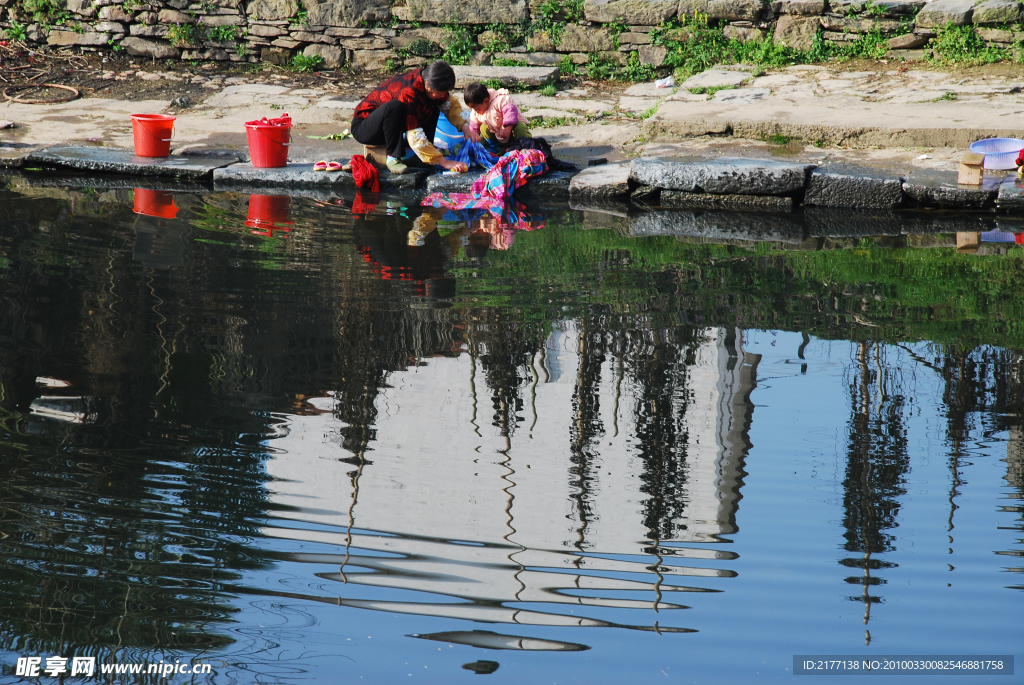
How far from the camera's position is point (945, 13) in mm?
8852

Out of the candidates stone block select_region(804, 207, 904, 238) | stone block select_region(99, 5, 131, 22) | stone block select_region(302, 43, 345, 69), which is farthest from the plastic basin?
stone block select_region(99, 5, 131, 22)

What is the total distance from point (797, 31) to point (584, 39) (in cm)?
230

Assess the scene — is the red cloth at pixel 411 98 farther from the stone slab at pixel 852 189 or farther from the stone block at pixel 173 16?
the stone block at pixel 173 16

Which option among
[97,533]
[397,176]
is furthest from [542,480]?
[397,176]

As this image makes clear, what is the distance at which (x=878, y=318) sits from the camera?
165 inches

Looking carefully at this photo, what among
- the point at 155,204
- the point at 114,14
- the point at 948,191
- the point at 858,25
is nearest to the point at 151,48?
the point at 114,14

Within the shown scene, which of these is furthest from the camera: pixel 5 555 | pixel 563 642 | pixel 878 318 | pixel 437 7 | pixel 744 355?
pixel 437 7

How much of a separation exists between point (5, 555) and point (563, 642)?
153 centimetres

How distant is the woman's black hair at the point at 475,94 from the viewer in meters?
6.54

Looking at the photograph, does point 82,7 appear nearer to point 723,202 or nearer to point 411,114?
point 411,114

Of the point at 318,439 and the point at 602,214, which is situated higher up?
the point at 602,214

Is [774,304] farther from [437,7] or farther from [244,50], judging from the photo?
[244,50]

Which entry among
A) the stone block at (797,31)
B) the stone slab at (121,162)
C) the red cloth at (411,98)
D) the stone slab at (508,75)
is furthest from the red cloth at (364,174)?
→ the stone block at (797,31)

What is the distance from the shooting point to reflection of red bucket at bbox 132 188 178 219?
19.5 ft
